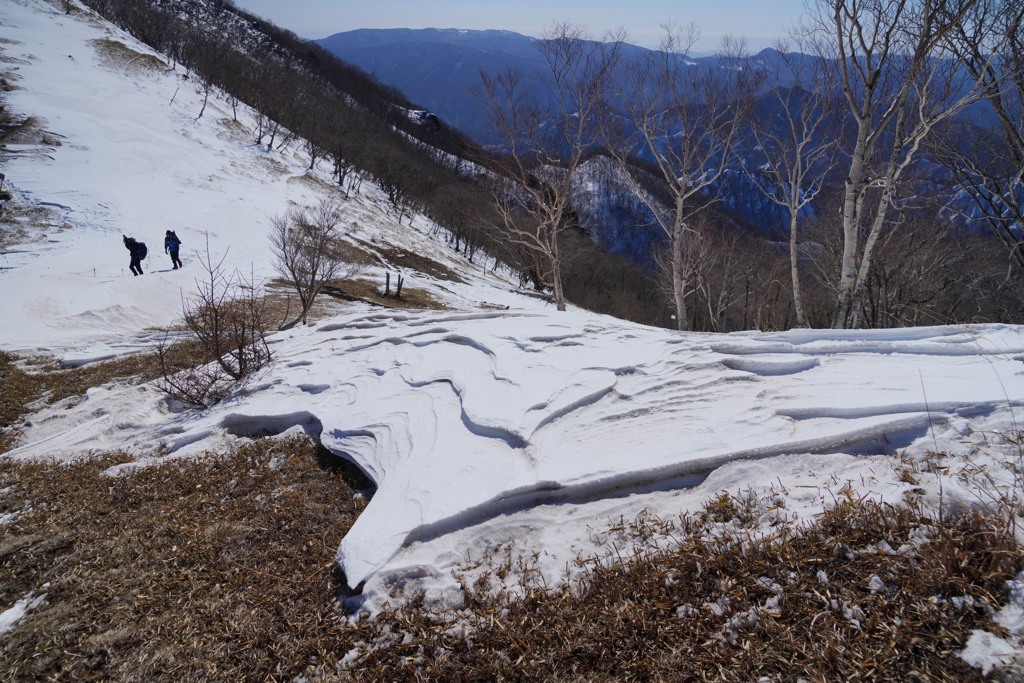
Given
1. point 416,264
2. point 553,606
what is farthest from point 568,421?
point 416,264

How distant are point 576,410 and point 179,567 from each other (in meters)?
3.72

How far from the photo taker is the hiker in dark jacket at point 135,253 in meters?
20.0

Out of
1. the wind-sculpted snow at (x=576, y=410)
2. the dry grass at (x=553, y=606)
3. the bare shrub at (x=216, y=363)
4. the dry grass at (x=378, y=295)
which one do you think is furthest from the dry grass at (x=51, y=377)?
the dry grass at (x=378, y=295)

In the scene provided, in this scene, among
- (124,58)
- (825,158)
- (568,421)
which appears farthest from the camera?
(124,58)

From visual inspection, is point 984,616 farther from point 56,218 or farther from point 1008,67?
point 56,218

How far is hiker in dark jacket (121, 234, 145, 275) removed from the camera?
789 inches

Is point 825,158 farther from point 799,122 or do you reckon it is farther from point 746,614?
point 746,614

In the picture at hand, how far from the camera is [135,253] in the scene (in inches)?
798

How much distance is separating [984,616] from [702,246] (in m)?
22.7

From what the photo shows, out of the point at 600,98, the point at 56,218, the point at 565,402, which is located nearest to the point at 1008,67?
the point at 600,98

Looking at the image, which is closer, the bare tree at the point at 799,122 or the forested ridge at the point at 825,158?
the forested ridge at the point at 825,158

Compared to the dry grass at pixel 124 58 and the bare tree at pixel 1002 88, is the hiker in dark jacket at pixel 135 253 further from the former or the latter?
the dry grass at pixel 124 58

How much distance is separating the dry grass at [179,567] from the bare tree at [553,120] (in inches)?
504

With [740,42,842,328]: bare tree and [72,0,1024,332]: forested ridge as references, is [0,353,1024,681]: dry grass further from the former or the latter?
[740,42,842,328]: bare tree
